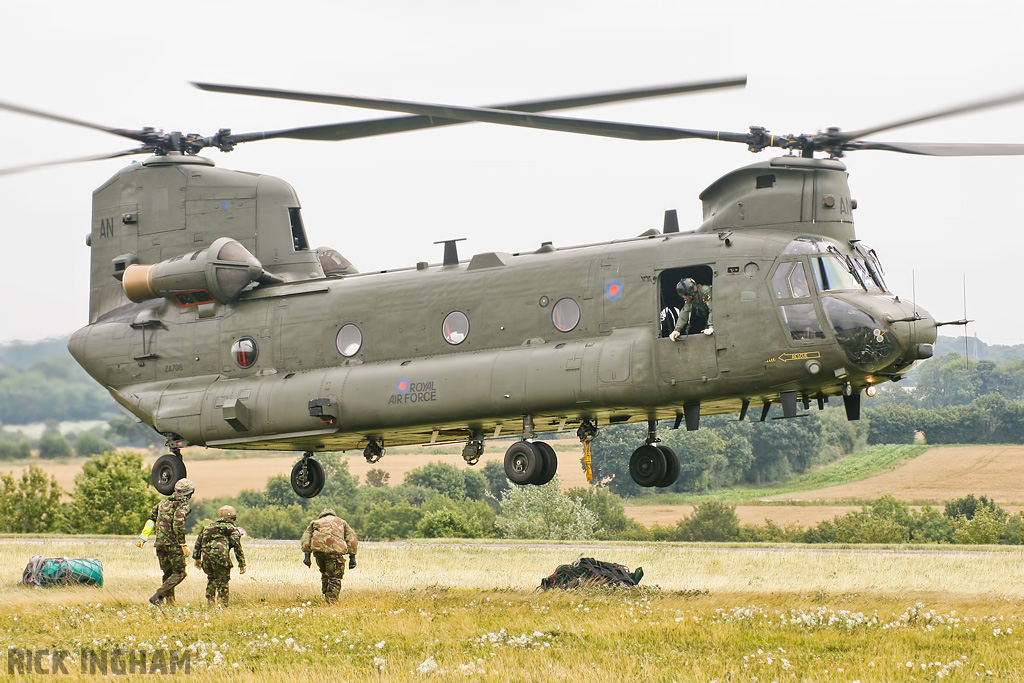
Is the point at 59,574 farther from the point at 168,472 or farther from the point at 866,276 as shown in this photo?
the point at 866,276

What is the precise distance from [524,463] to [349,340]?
417cm

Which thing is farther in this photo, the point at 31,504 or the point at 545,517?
the point at 545,517

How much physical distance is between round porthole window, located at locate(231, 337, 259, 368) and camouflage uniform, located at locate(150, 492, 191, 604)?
3358 mm

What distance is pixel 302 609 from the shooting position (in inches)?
755

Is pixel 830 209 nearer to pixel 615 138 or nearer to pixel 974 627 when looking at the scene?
pixel 615 138

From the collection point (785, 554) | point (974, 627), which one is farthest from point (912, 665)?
point (785, 554)

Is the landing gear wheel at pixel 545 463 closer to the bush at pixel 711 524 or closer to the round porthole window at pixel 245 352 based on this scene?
the round porthole window at pixel 245 352

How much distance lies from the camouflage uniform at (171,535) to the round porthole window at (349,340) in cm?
378

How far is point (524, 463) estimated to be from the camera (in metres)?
19.3

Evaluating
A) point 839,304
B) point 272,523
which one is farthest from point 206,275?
point 272,523

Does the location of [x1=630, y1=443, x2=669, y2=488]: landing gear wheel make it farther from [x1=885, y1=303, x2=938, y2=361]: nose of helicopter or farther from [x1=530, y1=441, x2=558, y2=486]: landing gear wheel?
[x1=885, y1=303, x2=938, y2=361]: nose of helicopter

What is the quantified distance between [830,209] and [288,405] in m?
9.90

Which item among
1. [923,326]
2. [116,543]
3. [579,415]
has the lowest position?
[116,543]

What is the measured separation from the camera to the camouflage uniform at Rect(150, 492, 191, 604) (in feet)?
63.5
